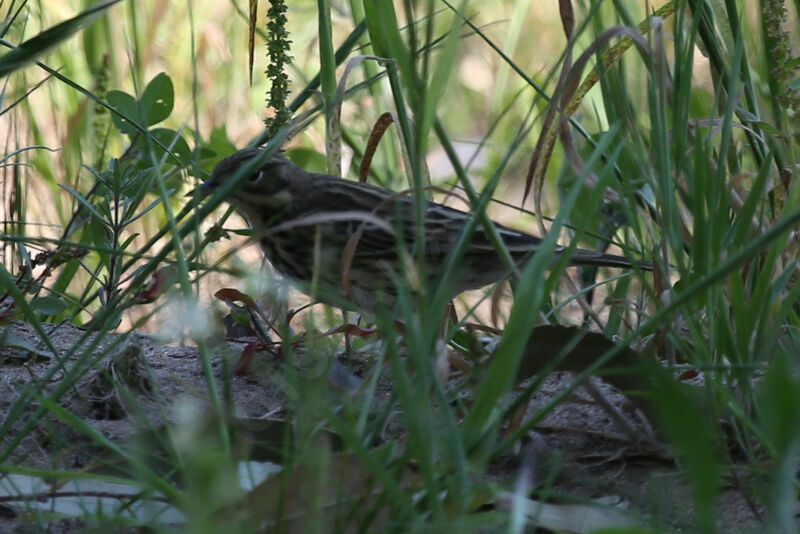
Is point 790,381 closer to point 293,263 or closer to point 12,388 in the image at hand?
point 12,388

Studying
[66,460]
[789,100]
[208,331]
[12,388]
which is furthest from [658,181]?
[12,388]

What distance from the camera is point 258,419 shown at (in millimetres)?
1831

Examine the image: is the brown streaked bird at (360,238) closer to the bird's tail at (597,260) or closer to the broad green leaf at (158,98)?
the bird's tail at (597,260)

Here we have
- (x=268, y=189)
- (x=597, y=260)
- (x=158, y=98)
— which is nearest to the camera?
(x=158, y=98)

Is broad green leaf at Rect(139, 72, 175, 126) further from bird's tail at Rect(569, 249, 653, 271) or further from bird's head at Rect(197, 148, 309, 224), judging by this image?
bird's tail at Rect(569, 249, 653, 271)

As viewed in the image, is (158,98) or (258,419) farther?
(158,98)

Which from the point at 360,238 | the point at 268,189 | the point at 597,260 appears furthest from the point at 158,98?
the point at 597,260

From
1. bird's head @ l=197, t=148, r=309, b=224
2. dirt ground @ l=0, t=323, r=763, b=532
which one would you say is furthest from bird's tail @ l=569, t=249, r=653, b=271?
bird's head @ l=197, t=148, r=309, b=224

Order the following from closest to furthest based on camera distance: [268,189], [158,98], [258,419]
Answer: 1. [258,419]
2. [158,98]
3. [268,189]

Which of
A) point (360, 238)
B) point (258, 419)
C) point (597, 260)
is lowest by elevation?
point (258, 419)

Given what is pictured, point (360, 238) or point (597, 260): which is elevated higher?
point (360, 238)

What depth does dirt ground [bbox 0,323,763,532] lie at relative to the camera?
1.62m

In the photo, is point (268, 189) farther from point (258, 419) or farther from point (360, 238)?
point (258, 419)

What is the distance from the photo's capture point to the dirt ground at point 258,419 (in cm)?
162
